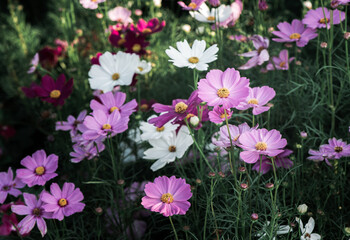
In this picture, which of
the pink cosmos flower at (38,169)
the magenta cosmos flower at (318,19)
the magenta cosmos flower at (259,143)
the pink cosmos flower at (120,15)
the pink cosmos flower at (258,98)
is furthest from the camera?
the pink cosmos flower at (120,15)

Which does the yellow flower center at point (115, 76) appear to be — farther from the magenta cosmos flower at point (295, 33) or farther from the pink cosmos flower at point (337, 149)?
the pink cosmos flower at point (337, 149)

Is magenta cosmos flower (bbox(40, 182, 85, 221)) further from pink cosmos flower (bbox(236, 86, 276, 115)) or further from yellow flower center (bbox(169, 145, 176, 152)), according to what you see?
pink cosmos flower (bbox(236, 86, 276, 115))

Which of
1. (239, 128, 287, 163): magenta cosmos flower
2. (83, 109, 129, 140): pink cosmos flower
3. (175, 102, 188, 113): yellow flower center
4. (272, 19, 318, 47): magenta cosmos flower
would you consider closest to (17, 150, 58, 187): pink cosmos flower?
(83, 109, 129, 140): pink cosmos flower

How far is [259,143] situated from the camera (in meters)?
0.73

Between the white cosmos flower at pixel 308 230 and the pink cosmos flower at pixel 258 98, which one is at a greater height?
the pink cosmos flower at pixel 258 98

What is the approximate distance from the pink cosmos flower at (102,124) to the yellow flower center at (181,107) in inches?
5.3

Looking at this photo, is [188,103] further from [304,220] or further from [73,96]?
[73,96]

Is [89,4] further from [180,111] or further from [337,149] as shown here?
[337,149]

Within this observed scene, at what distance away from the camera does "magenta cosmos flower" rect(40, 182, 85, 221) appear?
85 cm

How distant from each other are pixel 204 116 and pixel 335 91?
72 cm

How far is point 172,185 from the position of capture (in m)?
0.76

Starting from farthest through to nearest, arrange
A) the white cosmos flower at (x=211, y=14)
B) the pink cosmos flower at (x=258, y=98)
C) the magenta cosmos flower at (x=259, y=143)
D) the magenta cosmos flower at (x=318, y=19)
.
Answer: the white cosmos flower at (x=211, y=14) < the magenta cosmos flower at (x=318, y=19) < the pink cosmos flower at (x=258, y=98) < the magenta cosmos flower at (x=259, y=143)

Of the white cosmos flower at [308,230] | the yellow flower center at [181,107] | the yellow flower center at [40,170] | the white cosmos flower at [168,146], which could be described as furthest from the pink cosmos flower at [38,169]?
the white cosmos flower at [308,230]

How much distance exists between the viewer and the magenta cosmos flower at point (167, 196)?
2.38ft
